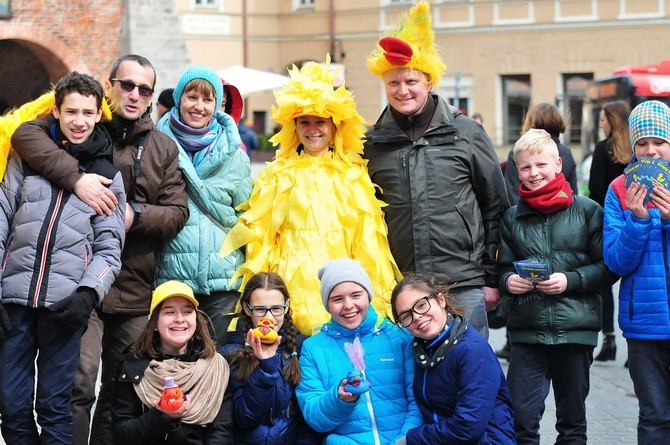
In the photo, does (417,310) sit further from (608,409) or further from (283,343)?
(608,409)

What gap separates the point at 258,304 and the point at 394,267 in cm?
75

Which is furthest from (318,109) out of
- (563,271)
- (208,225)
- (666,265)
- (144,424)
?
(666,265)

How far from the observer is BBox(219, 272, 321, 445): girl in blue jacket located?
546 cm

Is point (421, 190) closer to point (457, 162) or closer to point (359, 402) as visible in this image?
point (457, 162)

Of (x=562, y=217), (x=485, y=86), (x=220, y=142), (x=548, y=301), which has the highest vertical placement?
(x=485, y=86)

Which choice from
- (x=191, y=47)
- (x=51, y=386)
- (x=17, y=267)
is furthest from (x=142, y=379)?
(x=191, y=47)

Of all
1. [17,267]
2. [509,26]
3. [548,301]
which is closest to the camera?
[17,267]

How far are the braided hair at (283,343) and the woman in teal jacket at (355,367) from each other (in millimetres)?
54

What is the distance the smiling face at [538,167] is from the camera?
579 cm

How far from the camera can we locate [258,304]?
5555mm

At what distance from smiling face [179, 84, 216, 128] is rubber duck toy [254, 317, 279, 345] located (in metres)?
1.12

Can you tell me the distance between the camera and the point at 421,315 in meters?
5.36

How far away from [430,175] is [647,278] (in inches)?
45.3

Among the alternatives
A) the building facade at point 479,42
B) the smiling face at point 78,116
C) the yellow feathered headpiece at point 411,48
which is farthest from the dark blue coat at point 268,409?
the building facade at point 479,42
